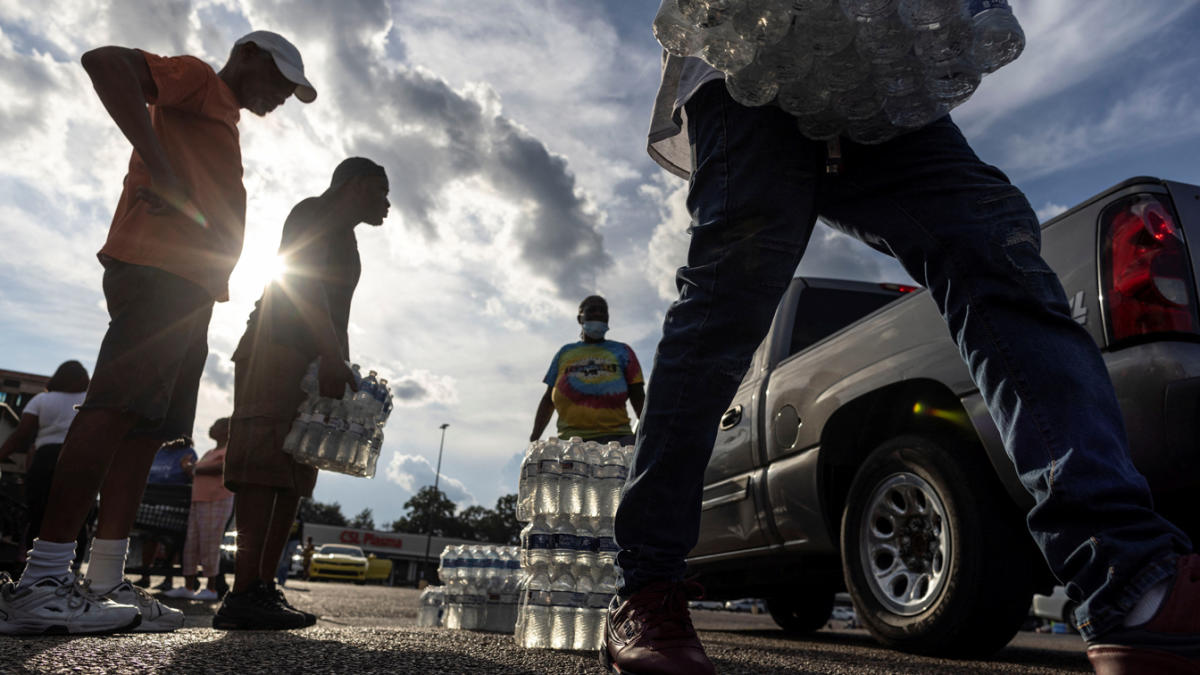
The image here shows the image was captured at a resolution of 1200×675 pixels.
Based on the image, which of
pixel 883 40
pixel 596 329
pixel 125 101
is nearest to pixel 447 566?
pixel 596 329

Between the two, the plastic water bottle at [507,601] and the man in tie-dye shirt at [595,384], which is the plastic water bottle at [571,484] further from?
the plastic water bottle at [507,601]

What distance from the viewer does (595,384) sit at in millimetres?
4824

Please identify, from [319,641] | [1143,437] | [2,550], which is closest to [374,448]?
[319,641]

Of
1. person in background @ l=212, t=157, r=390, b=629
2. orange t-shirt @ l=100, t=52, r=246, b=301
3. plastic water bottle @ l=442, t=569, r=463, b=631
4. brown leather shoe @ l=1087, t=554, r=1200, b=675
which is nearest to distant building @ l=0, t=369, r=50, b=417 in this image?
plastic water bottle @ l=442, t=569, r=463, b=631

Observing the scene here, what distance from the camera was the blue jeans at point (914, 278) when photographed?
1.49 metres

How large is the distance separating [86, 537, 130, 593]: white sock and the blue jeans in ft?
6.88

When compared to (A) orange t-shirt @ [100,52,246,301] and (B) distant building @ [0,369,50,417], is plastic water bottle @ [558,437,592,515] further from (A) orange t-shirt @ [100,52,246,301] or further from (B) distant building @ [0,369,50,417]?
(B) distant building @ [0,369,50,417]

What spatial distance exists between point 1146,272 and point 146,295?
312 cm

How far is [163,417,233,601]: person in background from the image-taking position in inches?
287

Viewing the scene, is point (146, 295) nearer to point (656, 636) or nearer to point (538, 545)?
point (538, 545)

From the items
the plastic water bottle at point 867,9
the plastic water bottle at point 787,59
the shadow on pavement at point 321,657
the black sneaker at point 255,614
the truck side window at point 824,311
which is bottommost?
the shadow on pavement at point 321,657

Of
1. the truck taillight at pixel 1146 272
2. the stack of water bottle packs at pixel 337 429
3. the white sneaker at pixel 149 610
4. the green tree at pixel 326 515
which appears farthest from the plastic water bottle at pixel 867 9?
the green tree at pixel 326 515

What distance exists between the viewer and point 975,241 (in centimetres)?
172

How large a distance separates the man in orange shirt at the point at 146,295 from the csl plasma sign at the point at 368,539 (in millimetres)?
62479
